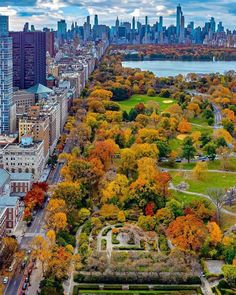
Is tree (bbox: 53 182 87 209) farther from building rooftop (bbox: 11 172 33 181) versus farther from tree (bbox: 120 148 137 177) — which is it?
tree (bbox: 120 148 137 177)

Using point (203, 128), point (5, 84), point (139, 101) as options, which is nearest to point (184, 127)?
point (203, 128)

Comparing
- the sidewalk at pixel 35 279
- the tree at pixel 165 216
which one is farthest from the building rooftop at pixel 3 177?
the tree at pixel 165 216

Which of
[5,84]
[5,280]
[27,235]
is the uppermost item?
[5,84]

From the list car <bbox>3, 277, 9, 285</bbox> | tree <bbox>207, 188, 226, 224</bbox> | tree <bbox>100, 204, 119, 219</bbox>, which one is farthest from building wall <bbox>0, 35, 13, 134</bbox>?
car <bbox>3, 277, 9, 285</bbox>

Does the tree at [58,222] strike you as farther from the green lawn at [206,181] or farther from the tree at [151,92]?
the tree at [151,92]

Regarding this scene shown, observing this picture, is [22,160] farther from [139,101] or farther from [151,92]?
[151,92]

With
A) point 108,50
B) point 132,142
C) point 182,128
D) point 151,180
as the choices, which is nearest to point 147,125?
point 182,128

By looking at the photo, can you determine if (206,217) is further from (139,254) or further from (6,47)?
(6,47)
